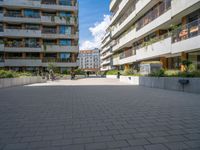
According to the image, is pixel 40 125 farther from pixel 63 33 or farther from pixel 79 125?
pixel 63 33

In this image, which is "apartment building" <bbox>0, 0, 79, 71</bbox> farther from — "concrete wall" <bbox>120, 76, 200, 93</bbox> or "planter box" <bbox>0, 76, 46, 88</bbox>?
"concrete wall" <bbox>120, 76, 200, 93</bbox>

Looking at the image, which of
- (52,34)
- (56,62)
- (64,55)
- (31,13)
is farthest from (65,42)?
(31,13)

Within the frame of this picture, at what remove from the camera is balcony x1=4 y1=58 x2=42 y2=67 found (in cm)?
3719

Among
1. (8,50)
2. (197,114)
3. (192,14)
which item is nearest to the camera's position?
(197,114)

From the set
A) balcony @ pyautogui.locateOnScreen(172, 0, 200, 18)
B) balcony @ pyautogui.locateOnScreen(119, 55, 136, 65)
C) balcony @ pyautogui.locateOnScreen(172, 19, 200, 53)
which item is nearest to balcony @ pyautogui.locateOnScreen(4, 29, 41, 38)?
balcony @ pyautogui.locateOnScreen(119, 55, 136, 65)

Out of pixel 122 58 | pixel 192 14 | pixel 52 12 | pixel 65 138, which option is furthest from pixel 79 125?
pixel 52 12

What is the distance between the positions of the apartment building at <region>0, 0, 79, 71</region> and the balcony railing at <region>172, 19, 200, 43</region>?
26432mm

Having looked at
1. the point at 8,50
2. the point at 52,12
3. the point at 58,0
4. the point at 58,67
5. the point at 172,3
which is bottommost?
the point at 58,67

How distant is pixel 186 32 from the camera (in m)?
16.1

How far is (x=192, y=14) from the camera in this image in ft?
56.8

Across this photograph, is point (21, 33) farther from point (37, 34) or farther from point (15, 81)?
point (15, 81)

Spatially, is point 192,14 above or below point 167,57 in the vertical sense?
above

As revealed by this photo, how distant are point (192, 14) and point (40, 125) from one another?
733 inches

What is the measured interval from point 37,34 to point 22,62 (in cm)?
731
